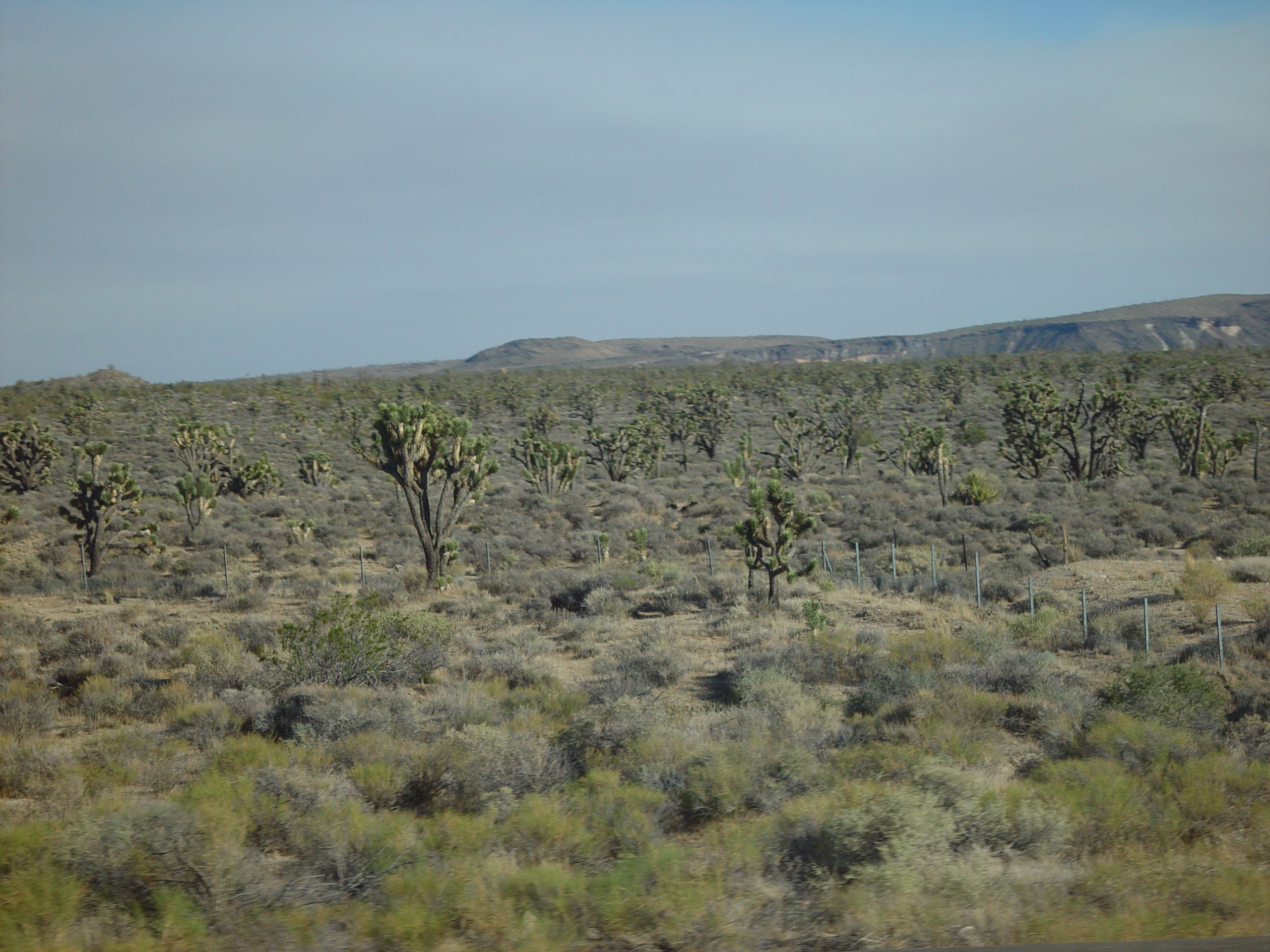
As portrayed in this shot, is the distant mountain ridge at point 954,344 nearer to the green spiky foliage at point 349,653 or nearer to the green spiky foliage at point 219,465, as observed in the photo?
the green spiky foliage at point 219,465

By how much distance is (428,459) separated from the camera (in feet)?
68.7

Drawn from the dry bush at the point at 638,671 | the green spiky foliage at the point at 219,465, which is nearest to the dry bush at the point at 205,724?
the dry bush at the point at 638,671

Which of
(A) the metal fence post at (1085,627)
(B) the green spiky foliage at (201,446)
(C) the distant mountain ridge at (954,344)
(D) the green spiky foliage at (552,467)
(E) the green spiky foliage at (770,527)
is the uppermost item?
(C) the distant mountain ridge at (954,344)

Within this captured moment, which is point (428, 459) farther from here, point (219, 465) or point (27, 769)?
point (219, 465)

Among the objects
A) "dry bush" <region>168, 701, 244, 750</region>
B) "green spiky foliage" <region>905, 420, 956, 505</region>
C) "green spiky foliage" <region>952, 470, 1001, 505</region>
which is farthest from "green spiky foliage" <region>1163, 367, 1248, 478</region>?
"dry bush" <region>168, 701, 244, 750</region>

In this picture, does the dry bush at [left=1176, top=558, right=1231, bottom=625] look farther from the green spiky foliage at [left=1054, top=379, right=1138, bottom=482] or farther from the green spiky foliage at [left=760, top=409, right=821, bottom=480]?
the green spiky foliage at [left=760, top=409, right=821, bottom=480]

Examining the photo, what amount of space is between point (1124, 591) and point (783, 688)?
9886mm

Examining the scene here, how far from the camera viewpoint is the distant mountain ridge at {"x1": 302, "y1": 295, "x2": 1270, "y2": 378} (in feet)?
460

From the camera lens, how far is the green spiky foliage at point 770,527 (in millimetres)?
17875

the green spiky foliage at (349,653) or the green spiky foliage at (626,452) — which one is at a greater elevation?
the green spiky foliage at (626,452)

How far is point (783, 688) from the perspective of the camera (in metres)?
11.2

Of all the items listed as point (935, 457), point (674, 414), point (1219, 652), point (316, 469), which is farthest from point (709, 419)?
point (1219, 652)

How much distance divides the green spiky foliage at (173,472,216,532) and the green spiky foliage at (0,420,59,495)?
11135 mm

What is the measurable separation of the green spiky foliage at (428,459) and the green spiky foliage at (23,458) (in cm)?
2203
